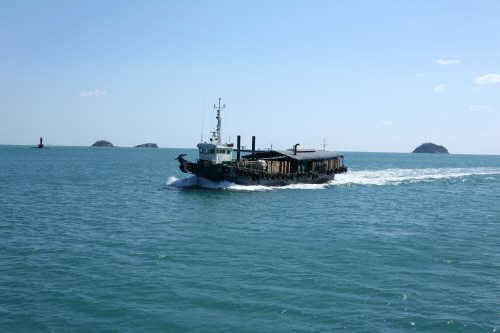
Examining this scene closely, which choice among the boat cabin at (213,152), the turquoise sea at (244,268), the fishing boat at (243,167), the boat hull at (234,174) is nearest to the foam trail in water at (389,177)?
the fishing boat at (243,167)

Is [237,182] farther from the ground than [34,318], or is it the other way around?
[237,182]

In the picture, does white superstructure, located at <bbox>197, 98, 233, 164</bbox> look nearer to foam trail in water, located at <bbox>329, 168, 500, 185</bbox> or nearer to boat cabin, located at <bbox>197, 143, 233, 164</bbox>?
boat cabin, located at <bbox>197, 143, 233, 164</bbox>

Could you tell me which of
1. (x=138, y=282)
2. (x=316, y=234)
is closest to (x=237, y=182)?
(x=316, y=234)

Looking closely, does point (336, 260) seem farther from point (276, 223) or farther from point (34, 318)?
point (34, 318)

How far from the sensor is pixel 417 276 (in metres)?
18.7

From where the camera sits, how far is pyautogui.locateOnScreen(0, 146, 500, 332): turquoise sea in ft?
46.3

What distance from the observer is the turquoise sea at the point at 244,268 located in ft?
46.3

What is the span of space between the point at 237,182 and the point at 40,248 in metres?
29.5

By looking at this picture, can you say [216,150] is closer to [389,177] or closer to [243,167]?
[243,167]

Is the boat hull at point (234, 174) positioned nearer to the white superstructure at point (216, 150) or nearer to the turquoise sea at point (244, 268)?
the white superstructure at point (216, 150)

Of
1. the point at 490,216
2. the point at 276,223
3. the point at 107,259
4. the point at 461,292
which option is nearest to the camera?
the point at 461,292

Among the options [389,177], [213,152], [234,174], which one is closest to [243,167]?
[234,174]

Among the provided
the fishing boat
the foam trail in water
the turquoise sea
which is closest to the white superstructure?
the fishing boat

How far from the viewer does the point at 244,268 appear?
19.4 m
